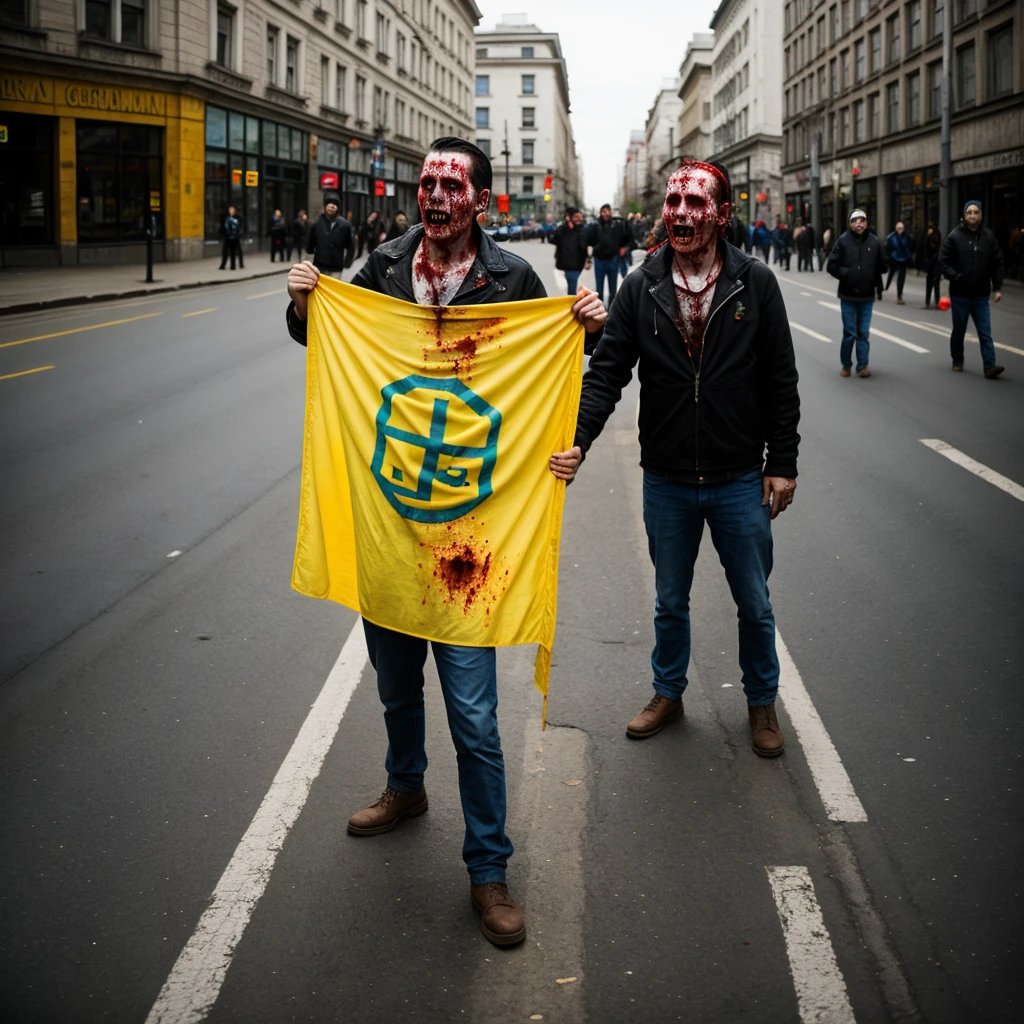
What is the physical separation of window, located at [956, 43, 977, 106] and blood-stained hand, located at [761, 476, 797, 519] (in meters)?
38.3

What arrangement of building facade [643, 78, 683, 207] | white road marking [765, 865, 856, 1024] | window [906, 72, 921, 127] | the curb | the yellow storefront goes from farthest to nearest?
building facade [643, 78, 683, 207] → window [906, 72, 921, 127] → the yellow storefront → the curb → white road marking [765, 865, 856, 1024]

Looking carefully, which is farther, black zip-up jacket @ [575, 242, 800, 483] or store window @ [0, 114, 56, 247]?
store window @ [0, 114, 56, 247]

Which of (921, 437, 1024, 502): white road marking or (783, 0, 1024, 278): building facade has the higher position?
(783, 0, 1024, 278): building facade

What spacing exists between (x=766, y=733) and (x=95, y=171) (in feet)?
114

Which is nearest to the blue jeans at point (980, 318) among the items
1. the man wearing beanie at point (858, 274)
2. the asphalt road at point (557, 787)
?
the man wearing beanie at point (858, 274)

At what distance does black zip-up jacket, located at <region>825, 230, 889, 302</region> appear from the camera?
1496 cm

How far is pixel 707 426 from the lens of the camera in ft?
15.0

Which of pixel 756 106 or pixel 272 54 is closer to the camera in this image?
pixel 272 54

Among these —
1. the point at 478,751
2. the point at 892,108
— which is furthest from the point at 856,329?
the point at 892,108

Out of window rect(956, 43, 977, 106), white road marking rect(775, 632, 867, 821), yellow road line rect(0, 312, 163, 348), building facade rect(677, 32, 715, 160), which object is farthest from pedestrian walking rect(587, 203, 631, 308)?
building facade rect(677, 32, 715, 160)

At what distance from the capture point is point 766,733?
4719mm

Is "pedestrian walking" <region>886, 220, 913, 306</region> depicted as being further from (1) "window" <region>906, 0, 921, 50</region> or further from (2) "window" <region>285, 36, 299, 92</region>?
(2) "window" <region>285, 36, 299, 92</region>

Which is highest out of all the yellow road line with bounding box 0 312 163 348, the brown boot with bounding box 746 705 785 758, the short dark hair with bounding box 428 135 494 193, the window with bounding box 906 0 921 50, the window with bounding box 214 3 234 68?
the window with bounding box 906 0 921 50

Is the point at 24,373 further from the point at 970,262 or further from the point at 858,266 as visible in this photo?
the point at 970,262
